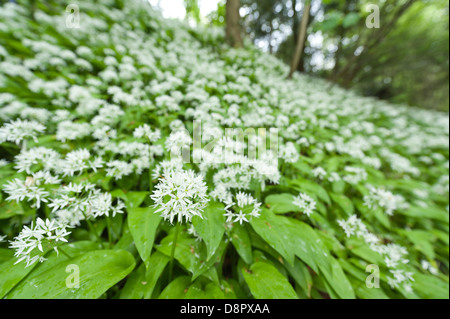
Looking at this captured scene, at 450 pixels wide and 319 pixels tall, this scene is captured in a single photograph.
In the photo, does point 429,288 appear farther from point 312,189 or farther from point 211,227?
point 211,227

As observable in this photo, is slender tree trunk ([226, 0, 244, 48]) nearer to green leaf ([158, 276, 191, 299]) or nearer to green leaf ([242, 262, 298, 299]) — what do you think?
green leaf ([242, 262, 298, 299])

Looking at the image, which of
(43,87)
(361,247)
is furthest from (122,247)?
Answer: (43,87)

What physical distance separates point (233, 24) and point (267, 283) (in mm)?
7856

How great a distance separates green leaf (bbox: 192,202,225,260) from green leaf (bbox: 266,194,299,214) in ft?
2.17

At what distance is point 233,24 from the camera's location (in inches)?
253


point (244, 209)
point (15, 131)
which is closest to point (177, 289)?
point (244, 209)

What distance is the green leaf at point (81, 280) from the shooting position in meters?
1.04

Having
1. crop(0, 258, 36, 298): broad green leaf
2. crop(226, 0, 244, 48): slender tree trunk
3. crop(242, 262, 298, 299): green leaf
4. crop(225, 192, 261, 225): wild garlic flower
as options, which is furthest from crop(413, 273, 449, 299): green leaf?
crop(226, 0, 244, 48): slender tree trunk

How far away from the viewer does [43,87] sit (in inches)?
102

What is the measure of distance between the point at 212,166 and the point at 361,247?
1.91 meters

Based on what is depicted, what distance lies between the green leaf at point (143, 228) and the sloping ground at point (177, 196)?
1 centimetres

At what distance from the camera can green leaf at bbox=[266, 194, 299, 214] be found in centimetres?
179

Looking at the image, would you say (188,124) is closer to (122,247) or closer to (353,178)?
(122,247)

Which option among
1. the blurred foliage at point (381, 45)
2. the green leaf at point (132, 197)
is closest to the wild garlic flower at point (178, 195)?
the green leaf at point (132, 197)
